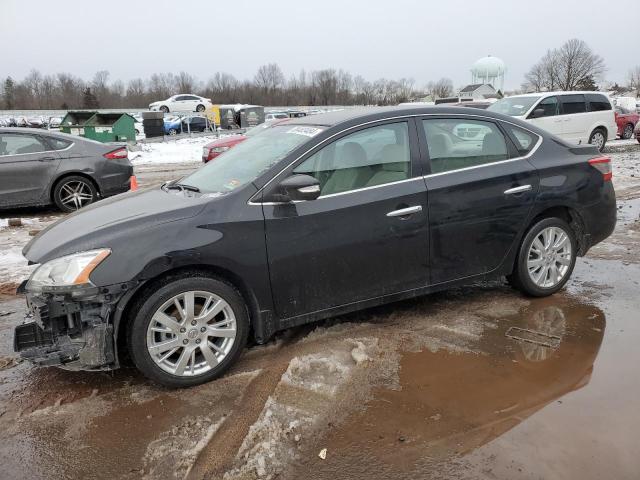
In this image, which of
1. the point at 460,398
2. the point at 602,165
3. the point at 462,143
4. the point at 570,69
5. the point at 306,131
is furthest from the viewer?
the point at 570,69

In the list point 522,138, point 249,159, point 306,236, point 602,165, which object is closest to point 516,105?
point 602,165

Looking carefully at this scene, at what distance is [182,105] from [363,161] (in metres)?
42.8

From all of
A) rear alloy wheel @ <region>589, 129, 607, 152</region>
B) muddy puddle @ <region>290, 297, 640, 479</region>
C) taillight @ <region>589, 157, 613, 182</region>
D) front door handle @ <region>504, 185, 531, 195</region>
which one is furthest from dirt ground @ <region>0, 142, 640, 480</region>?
rear alloy wheel @ <region>589, 129, 607, 152</region>

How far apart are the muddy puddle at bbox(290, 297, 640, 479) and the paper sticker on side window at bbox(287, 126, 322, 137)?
174 centimetres

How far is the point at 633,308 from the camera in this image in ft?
14.8

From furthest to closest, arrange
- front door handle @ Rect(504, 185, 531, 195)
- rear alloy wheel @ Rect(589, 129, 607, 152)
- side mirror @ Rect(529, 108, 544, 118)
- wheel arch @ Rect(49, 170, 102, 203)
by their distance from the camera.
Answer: rear alloy wheel @ Rect(589, 129, 607, 152)
side mirror @ Rect(529, 108, 544, 118)
wheel arch @ Rect(49, 170, 102, 203)
front door handle @ Rect(504, 185, 531, 195)

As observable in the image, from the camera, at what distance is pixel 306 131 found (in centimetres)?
400

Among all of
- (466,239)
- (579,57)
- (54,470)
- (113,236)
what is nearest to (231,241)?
(113,236)

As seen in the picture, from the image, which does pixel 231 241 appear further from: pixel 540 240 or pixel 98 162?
pixel 98 162

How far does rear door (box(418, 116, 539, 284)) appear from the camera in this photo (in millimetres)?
4062

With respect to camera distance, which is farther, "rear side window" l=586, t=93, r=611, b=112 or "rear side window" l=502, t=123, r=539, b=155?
"rear side window" l=586, t=93, r=611, b=112

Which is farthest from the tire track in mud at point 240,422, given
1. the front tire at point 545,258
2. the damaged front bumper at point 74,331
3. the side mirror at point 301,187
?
the front tire at point 545,258

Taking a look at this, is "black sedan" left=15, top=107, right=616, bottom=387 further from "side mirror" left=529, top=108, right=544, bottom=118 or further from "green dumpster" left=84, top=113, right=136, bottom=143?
"green dumpster" left=84, top=113, right=136, bottom=143

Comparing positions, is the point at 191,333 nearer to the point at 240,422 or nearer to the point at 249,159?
the point at 240,422
